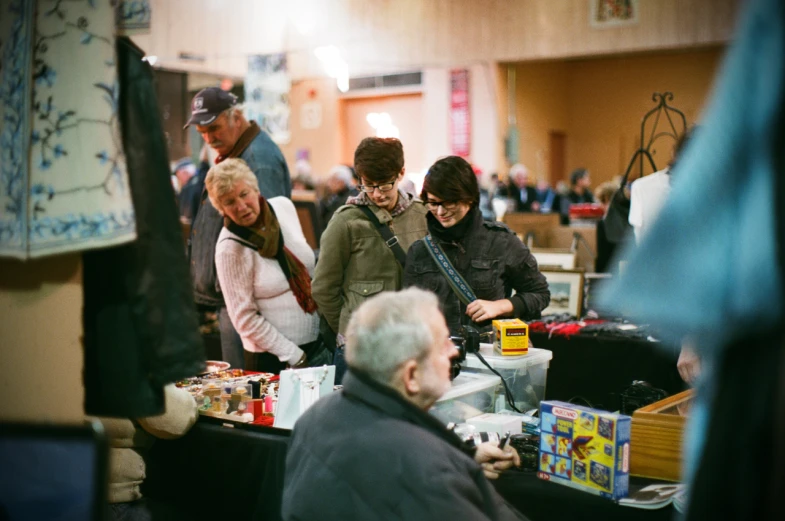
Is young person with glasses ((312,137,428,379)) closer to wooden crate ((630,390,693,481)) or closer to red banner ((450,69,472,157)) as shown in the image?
→ wooden crate ((630,390,693,481))

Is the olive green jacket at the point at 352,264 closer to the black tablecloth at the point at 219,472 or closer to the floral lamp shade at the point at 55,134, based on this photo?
the black tablecloth at the point at 219,472

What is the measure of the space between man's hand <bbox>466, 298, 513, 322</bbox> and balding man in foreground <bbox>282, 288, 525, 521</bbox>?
3.73ft

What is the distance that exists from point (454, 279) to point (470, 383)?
0.53 meters

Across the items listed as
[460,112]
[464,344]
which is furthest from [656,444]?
[460,112]

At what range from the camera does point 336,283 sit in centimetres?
343

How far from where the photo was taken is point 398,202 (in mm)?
3518

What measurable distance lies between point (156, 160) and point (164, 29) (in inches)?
540

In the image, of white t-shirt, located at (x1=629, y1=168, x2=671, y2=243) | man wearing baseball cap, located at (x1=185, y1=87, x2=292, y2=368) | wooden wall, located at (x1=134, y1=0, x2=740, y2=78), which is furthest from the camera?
wooden wall, located at (x1=134, y1=0, x2=740, y2=78)

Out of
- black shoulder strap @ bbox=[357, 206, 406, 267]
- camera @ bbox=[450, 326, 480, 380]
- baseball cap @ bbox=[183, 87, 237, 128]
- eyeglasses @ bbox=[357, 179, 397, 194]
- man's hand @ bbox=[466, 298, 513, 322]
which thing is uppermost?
baseball cap @ bbox=[183, 87, 237, 128]

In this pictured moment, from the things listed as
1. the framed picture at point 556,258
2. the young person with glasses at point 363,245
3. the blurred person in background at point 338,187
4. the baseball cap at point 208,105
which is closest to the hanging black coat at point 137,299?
the young person with glasses at point 363,245

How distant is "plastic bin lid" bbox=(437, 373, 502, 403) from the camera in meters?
2.54

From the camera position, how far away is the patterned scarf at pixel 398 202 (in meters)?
3.43

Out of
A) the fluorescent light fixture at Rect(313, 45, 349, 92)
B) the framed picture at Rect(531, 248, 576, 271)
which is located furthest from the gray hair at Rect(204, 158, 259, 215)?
the fluorescent light fixture at Rect(313, 45, 349, 92)

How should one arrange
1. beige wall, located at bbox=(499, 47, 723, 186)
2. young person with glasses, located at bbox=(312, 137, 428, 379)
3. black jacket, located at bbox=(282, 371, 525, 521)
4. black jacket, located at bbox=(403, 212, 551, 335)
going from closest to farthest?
1. black jacket, located at bbox=(282, 371, 525, 521)
2. black jacket, located at bbox=(403, 212, 551, 335)
3. young person with glasses, located at bbox=(312, 137, 428, 379)
4. beige wall, located at bbox=(499, 47, 723, 186)
